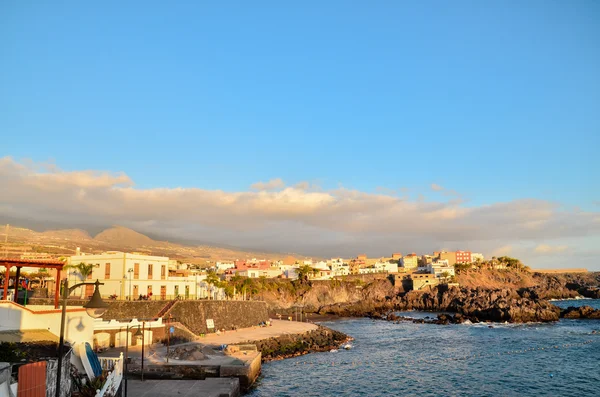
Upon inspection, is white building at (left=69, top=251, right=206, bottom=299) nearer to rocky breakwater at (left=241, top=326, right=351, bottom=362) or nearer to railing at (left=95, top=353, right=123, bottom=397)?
rocky breakwater at (left=241, top=326, right=351, bottom=362)

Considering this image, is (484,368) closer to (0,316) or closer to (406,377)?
(406,377)

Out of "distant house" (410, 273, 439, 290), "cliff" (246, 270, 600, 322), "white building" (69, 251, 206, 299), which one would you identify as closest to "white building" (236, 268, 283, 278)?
"cliff" (246, 270, 600, 322)

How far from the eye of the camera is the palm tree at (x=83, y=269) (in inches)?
1998

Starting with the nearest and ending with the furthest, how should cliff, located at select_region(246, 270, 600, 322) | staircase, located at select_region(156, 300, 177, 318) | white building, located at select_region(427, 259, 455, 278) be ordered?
1. staircase, located at select_region(156, 300, 177, 318)
2. cliff, located at select_region(246, 270, 600, 322)
3. white building, located at select_region(427, 259, 455, 278)

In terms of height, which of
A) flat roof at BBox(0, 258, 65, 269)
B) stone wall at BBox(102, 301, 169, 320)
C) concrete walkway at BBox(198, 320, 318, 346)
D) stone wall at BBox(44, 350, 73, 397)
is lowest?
concrete walkway at BBox(198, 320, 318, 346)

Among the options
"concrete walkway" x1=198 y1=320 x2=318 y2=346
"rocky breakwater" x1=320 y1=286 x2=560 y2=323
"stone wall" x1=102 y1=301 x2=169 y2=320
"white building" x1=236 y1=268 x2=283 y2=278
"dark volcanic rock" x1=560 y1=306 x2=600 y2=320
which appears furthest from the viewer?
"white building" x1=236 y1=268 x2=283 y2=278

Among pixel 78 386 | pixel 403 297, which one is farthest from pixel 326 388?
pixel 403 297

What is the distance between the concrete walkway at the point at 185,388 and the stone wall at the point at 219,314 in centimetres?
1829

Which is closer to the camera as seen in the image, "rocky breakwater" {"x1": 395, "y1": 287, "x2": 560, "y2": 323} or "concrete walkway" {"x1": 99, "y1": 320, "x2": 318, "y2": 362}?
"concrete walkway" {"x1": 99, "y1": 320, "x2": 318, "y2": 362}

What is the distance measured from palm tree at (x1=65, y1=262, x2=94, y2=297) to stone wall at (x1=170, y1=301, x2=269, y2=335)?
42.5 feet

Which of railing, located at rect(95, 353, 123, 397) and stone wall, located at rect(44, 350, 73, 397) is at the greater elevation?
stone wall, located at rect(44, 350, 73, 397)

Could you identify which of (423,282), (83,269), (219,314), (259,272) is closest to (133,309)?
(83,269)

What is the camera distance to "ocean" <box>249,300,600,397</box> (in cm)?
3209

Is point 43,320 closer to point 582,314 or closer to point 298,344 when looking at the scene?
point 298,344
